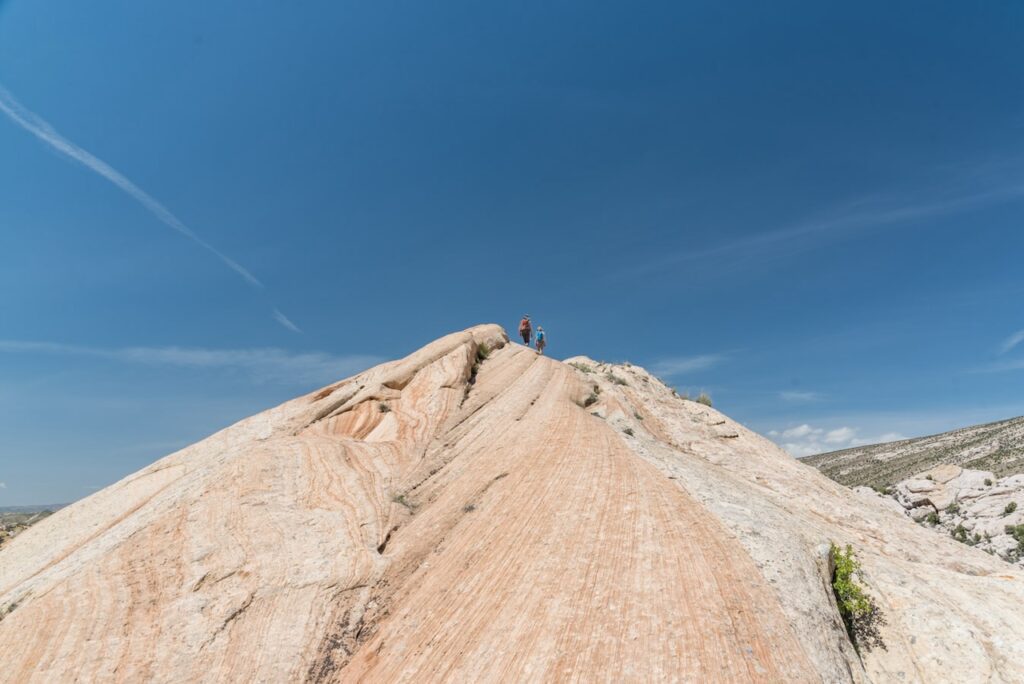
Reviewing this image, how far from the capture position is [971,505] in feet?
144

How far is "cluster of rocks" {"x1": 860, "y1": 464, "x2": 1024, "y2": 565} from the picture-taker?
123 ft

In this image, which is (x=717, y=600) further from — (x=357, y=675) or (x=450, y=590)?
(x=357, y=675)

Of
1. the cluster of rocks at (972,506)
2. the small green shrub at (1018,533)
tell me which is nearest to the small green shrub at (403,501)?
the cluster of rocks at (972,506)

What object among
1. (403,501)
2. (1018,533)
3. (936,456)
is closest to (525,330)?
(403,501)

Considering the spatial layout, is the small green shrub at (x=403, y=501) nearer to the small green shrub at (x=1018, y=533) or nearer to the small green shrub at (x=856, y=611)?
the small green shrub at (x=856, y=611)

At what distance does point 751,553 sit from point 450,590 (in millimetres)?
7415

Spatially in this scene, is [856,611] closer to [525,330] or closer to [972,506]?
[525,330]

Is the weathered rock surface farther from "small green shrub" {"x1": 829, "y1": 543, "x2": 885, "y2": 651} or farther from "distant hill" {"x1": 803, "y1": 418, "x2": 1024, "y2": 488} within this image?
"small green shrub" {"x1": 829, "y1": 543, "x2": 885, "y2": 651}

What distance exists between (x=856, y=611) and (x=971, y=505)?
143 feet

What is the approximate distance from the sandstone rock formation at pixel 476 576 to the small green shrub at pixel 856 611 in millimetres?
292

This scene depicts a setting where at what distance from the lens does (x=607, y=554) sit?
12242 millimetres

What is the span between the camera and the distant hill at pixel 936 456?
2484 inches

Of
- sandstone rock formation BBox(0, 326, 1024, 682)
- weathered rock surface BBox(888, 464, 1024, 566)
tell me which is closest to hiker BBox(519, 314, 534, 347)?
sandstone rock formation BBox(0, 326, 1024, 682)

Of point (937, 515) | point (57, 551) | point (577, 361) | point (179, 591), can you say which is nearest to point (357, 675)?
point (179, 591)
